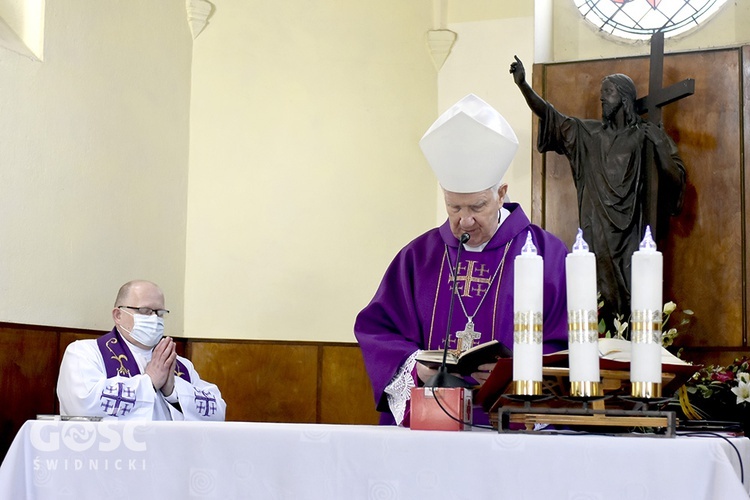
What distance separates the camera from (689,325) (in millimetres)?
6531

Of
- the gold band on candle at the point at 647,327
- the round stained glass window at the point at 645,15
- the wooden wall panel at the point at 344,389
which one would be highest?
the round stained glass window at the point at 645,15

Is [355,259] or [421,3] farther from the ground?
[421,3]

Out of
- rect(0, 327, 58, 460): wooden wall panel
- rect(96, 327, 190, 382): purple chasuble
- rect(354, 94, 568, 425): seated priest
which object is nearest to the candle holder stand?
rect(354, 94, 568, 425): seated priest

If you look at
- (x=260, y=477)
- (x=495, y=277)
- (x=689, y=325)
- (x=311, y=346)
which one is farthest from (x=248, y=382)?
(x=260, y=477)

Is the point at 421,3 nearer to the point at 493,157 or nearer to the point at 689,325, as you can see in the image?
the point at 689,325

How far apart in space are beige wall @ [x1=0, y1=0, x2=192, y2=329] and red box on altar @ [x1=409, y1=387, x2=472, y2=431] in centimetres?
334

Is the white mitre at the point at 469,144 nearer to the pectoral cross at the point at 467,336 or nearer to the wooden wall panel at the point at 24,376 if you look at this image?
the pectoral cross at the point at 467,336

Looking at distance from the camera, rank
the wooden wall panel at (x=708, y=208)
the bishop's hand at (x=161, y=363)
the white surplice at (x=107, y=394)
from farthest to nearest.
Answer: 1. the wooden wall panel at (x=708, y=208)
2. the bishop's hand at (x=161, y=363)
3. the white surplice at (x=107, y=394)

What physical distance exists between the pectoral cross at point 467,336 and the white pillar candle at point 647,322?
50.4 inches

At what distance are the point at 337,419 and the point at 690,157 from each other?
3.03m

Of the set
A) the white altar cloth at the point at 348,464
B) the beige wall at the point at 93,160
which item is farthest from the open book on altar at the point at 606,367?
the beige wall at the point at 93,160

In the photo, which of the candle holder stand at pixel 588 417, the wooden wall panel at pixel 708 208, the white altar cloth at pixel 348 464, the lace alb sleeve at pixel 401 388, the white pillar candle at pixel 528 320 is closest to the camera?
the white altar cloth at pixel 348 464

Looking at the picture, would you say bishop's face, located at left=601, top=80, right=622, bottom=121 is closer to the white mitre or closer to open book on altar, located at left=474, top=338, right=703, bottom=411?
the white mitre

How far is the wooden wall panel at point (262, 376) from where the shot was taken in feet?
23.1
